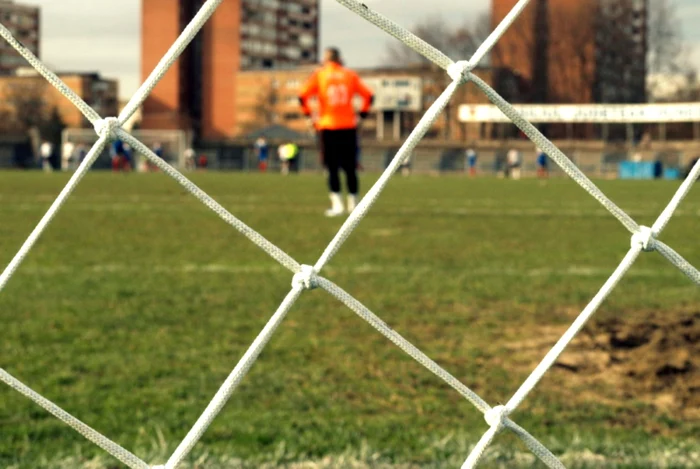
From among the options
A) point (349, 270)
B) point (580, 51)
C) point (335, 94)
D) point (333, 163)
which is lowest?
point (349, 270)

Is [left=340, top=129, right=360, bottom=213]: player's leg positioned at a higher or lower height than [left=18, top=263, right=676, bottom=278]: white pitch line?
higher

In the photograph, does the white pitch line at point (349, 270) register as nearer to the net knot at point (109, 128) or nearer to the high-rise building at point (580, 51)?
the net knot at point (109, 128)

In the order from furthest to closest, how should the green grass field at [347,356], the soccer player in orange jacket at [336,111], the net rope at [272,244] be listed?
the soccer player in orange jacket at [336,111]
the green grass field at [347,356]
the net rope at [272,244]

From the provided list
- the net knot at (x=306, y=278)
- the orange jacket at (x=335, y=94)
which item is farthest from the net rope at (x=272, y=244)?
the orange jacket at (x=335, y=94)

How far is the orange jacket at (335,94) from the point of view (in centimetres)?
1020

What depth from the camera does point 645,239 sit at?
4.90ft

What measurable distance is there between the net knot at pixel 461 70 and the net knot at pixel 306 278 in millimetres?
347

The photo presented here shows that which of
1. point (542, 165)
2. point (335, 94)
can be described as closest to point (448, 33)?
point (335, 94)

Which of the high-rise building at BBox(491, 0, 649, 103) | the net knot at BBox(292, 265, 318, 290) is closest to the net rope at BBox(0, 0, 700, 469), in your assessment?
the net knot at BBox(292, 265, 318, 290)

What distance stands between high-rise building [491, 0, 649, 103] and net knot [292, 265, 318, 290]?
37.5 ft

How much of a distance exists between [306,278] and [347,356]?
1.95m

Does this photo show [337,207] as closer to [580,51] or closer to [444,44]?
[444,44]

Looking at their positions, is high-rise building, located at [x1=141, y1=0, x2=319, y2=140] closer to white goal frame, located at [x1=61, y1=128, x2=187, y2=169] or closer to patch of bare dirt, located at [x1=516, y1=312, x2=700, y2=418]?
white goal frame, located at [x1=61, y1=128, x2=187, y2=169]

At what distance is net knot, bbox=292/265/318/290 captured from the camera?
4.45 feet
